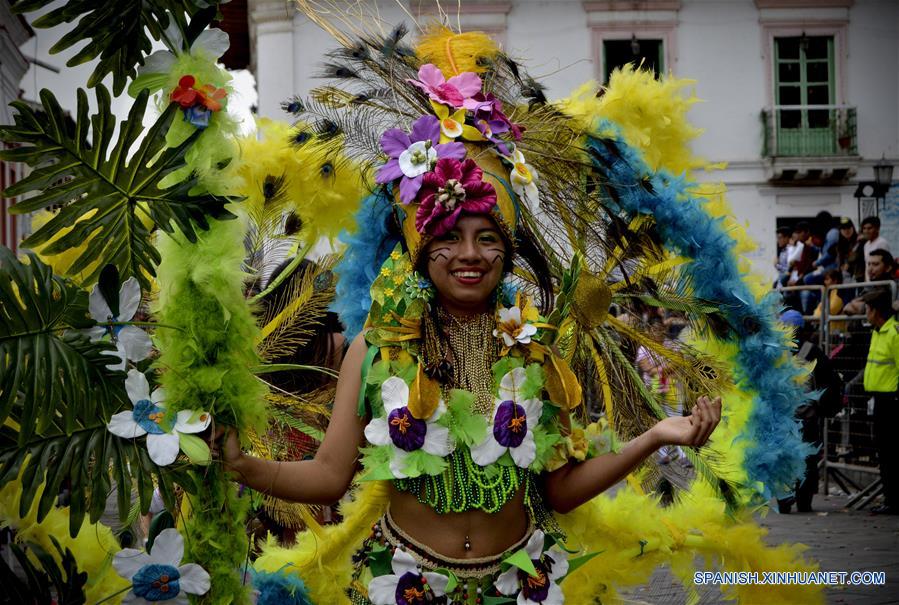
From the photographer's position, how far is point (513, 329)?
3.17 metres

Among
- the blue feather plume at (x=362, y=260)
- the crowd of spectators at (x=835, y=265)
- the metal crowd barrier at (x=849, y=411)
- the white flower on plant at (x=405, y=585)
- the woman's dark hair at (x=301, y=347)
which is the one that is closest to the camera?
the white flower on plant at (x=405, y=585)

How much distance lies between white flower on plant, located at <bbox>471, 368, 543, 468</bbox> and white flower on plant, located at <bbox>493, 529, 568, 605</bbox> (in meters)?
0.24

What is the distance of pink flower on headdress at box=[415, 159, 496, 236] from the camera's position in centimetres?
307

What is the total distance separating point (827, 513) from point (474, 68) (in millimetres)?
6636

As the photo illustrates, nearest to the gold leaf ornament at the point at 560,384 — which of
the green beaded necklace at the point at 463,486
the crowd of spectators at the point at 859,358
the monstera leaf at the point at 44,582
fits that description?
the green beaded necklace at the point at 463,486

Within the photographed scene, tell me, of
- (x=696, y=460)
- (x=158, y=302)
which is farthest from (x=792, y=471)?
(x=158, y=302)

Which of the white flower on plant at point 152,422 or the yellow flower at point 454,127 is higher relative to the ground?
the yellow flower at point 454,127

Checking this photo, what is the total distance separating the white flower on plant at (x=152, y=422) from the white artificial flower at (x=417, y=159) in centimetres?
99

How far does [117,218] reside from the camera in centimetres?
262

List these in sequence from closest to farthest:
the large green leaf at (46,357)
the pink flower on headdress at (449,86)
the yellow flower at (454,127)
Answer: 1. the large green leaf at (46,357)
2. the yellow flower at (454,127)
3. the pink flower on headdress at (449,86)

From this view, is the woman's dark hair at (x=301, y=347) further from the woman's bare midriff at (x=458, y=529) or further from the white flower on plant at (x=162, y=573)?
the white flower on plant at (x=162, y=573)

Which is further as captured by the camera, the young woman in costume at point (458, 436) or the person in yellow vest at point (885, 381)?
the person in yellow vest at point (885, 381)

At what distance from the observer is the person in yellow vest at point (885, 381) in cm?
874

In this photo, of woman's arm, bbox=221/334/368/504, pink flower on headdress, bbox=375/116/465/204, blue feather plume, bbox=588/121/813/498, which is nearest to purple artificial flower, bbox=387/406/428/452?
woman's arm, bbox=221/334/368/504
